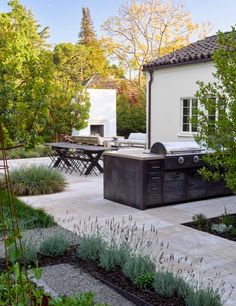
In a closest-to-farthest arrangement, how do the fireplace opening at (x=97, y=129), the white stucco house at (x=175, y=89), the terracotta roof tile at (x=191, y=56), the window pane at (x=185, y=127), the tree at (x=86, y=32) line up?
the terracotta roof tile at (x=191, y=56)
the white stucco house at (x=175, y=89)
the window pane at (x=185, y=127)
the fireplace opening at (x=97, y=129)
the tree at (x=86, y=32)

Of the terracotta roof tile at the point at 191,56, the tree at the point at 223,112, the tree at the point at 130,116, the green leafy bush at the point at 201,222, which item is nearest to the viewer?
the tree at the point at 223,112

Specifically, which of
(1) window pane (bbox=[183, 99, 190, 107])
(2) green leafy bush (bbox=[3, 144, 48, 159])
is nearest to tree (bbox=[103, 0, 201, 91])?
(2) green leafy bush (bbox=[3, 144, 48, 159])

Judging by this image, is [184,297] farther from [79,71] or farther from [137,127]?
[79,71]

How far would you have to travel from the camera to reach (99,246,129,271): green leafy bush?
4.31 meters

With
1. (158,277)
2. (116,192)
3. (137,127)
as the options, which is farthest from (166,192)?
(137,127)

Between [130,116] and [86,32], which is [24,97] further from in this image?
[86,32]

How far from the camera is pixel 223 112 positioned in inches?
230

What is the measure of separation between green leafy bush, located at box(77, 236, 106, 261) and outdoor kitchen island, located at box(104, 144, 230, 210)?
302 cm

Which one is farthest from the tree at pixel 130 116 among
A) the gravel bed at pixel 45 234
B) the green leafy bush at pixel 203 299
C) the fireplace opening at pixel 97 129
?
the green leafy bush at pixel 203 299

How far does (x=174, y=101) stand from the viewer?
14.6 m

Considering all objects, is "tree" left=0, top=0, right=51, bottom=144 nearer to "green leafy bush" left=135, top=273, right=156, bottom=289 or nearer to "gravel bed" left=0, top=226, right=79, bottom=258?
"gravel bed" left=0, top=226, right=79, bottom=258

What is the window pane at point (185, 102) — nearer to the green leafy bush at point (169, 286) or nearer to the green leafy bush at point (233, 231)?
the green leafy bush at point (233, 231)

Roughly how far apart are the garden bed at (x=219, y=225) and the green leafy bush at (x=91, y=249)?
2.29m

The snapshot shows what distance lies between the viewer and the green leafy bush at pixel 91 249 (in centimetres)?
463
